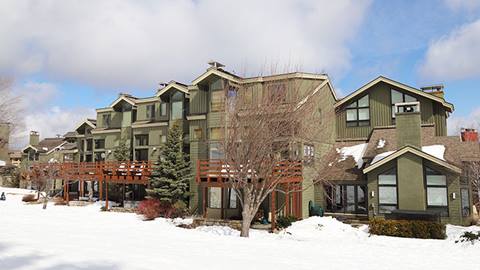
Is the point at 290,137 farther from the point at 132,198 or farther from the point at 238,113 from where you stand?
the point at 132,198

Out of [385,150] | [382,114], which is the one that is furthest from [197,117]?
[382,114]

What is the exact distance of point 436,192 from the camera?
22.4m

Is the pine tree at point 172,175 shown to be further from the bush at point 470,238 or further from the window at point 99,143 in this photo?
the bush at point 470,238

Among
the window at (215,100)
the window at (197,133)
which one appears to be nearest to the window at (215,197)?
the window at (197,133)

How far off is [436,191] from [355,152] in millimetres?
6535

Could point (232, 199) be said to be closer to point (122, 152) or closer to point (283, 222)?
point (283, 222)

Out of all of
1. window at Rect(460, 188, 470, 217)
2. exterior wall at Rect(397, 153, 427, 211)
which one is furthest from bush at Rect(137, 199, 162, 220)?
window at Rect(460, 188, 470, 217)

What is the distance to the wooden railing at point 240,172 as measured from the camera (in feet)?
60.2

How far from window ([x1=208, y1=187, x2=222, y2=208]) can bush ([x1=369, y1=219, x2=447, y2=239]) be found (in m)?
10.1

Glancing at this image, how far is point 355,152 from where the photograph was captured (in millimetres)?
27781

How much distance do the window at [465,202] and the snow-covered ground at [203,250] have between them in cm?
204

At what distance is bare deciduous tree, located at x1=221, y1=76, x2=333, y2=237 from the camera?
58.0 ft

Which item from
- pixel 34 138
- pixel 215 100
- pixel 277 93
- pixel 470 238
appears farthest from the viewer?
pixel 34 138

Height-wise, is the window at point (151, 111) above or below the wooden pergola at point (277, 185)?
above
